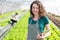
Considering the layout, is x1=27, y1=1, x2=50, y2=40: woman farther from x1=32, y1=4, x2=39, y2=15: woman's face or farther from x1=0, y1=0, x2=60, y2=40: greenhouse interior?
x1=0, y1=0, x2=60, y2=40: greenhouse interior

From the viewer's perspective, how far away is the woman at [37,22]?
339 cm

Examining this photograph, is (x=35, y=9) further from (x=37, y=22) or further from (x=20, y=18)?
(x=20, y=18)

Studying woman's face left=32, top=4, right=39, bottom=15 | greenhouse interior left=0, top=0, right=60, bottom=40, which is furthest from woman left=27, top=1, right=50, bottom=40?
greenhouse interior left=0, top=0, right=60, bottom=40

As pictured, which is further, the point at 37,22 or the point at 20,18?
the point at 20,18

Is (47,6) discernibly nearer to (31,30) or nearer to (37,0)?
(37,0)

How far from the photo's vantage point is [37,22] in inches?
136

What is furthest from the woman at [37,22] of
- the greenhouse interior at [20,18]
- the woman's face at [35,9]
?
the greenhouse interior at [20,18]

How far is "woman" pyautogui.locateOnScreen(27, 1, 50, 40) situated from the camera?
11.1 ft

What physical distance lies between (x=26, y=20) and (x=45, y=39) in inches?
14.9

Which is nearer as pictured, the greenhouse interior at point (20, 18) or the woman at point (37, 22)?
the woman at point (37, 22)

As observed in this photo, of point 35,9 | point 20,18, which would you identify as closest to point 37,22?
point 35,9

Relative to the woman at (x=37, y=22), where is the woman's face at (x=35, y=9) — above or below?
above

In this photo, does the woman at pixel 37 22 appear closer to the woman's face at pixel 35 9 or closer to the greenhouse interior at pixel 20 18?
the woman's face at pixel 35 9

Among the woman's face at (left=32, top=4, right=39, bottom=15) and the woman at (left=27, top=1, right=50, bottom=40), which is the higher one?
the woman's face at (left=32, top=4, right=39, bottom=15)
